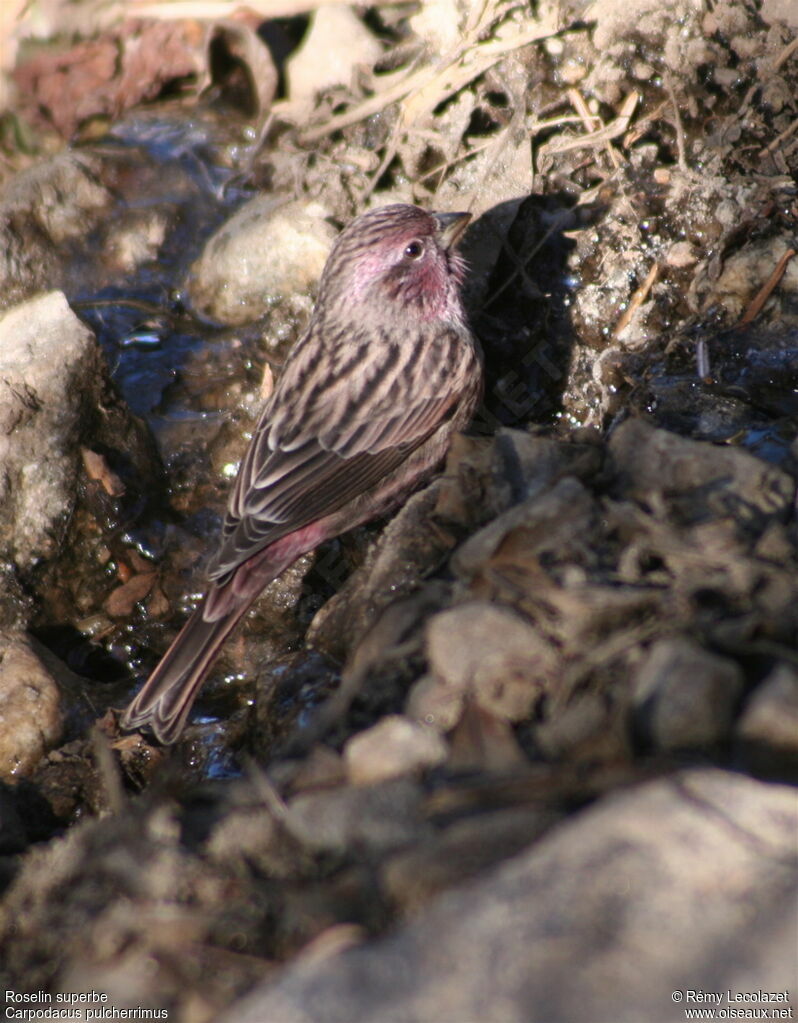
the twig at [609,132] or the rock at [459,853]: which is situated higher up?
the twig at [609,132]

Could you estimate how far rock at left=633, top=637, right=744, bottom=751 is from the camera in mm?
2332

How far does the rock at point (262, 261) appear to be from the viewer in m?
5.71

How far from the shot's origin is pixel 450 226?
5.05m

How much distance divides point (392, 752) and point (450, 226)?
10.8ft

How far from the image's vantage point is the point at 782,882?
1915mm

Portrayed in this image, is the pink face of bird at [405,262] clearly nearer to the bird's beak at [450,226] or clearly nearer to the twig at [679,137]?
the bird's beak at [450,226]

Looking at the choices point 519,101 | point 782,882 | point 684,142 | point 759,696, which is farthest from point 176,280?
point 782,882

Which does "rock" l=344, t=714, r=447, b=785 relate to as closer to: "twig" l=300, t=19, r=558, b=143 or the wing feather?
the wing feather

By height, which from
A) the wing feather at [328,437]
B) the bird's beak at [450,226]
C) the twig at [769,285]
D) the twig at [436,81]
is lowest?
the wing feather at [328,437]

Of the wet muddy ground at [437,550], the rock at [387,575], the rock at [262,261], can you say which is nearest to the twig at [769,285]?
the wet muddy ground at [437,550]

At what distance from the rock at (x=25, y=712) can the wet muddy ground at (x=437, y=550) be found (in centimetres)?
1

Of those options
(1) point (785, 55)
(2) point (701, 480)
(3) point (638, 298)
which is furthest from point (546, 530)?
(1) point (785, 55)

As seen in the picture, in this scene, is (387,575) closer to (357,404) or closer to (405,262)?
(357,404)

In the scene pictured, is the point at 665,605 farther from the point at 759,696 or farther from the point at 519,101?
the point at 519,101
